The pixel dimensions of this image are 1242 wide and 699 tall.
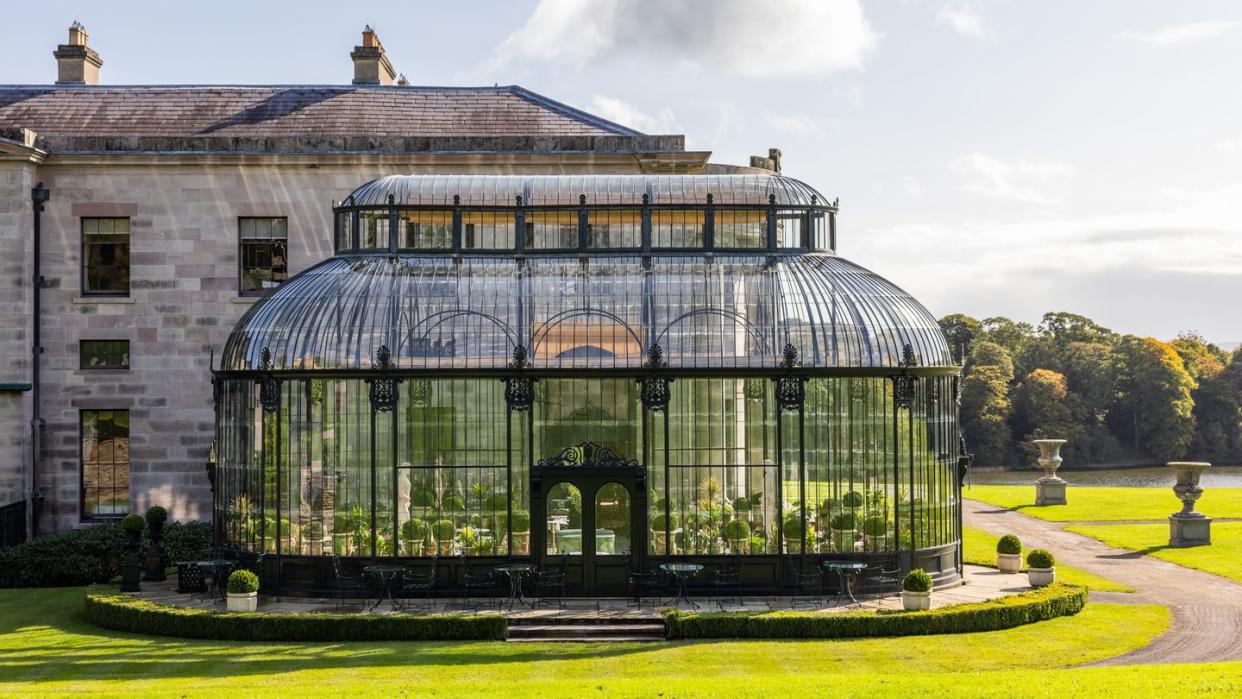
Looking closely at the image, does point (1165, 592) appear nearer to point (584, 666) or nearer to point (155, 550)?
point (584, 666)

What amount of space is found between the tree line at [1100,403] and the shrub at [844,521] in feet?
169

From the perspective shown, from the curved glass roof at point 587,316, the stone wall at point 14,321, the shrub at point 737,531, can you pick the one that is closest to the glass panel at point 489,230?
the curved glass roof at point 587,316

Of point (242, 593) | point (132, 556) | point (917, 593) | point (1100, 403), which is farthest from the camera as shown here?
point (1100, 403)

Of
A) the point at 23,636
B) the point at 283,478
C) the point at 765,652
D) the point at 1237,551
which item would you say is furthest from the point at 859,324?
the point at 23,636

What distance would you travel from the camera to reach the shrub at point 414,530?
25.9 m

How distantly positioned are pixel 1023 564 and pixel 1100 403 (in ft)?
185

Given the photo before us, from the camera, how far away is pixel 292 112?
121 ft

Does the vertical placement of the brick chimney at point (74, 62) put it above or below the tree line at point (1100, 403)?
above

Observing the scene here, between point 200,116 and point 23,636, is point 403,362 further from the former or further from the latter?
point 200,116

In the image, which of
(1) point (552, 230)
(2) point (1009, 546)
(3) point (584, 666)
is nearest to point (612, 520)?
(3) point (584, 666)

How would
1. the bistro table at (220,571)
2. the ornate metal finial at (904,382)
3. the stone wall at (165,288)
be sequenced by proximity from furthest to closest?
the stone wall at (165,288) < the ornate metal finial at (904,382) < the bistro table at (220,571)

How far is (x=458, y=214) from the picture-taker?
28.5m

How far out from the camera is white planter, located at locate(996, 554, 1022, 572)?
2870 cm

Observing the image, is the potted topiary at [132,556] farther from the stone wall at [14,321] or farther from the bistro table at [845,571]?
the bistro table at [845,571]
